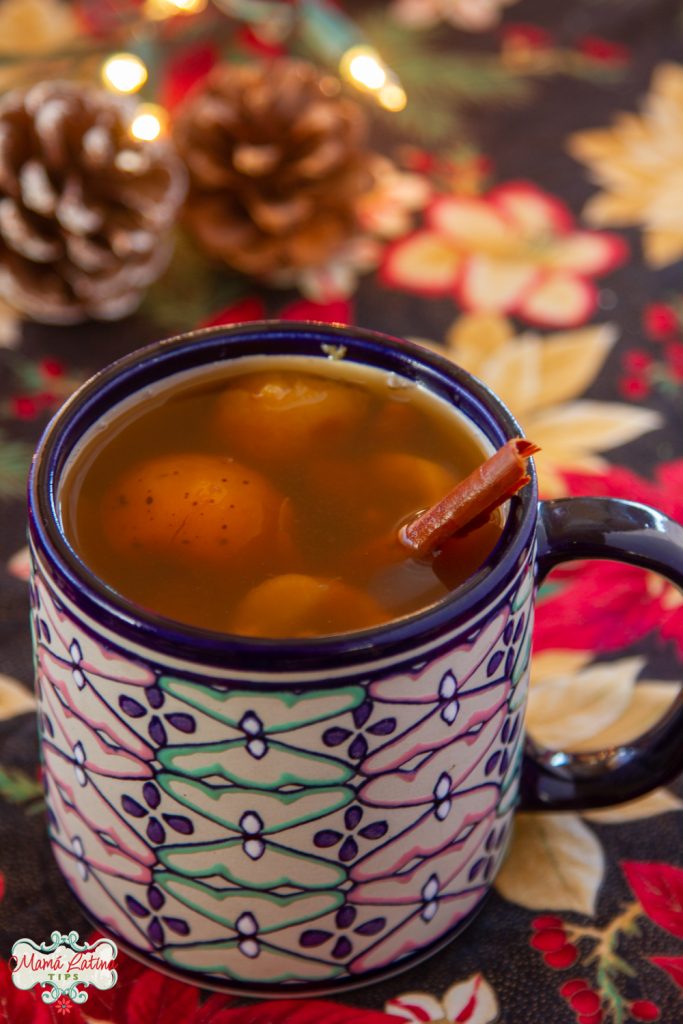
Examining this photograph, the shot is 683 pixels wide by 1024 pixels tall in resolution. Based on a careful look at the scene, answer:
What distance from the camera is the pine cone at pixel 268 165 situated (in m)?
0.89

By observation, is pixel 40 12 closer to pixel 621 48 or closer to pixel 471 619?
pixel 621 48

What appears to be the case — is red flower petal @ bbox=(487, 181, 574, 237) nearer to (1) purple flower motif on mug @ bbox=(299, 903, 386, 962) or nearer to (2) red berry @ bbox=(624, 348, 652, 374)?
(2) red berry @ bbox=(624, 348, 652, 374)

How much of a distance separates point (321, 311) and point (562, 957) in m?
0.48

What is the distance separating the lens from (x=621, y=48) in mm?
1113

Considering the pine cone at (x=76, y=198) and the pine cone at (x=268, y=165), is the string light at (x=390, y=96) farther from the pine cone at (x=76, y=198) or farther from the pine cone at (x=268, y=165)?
the pine cone at (x=76, y=198)

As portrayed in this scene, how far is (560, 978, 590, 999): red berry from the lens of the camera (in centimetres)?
55

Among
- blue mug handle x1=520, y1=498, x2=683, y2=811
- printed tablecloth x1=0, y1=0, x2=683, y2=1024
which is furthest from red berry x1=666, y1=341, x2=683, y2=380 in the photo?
blue mug handle x1=520, y1=498, x2=683, y2=811

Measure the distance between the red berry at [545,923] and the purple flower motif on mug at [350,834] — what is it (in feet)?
0.41

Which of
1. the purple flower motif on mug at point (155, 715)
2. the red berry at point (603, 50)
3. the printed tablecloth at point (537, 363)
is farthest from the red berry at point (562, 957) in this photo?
the red berry at point (603, 50)

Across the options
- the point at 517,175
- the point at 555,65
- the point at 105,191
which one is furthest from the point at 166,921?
the point at 555,65

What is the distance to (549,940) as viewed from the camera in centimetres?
57

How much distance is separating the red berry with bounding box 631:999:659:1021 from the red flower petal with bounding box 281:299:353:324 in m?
0.49

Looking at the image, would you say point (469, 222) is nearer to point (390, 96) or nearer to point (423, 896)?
point (390, 96)

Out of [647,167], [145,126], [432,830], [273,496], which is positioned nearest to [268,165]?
[145,126]
